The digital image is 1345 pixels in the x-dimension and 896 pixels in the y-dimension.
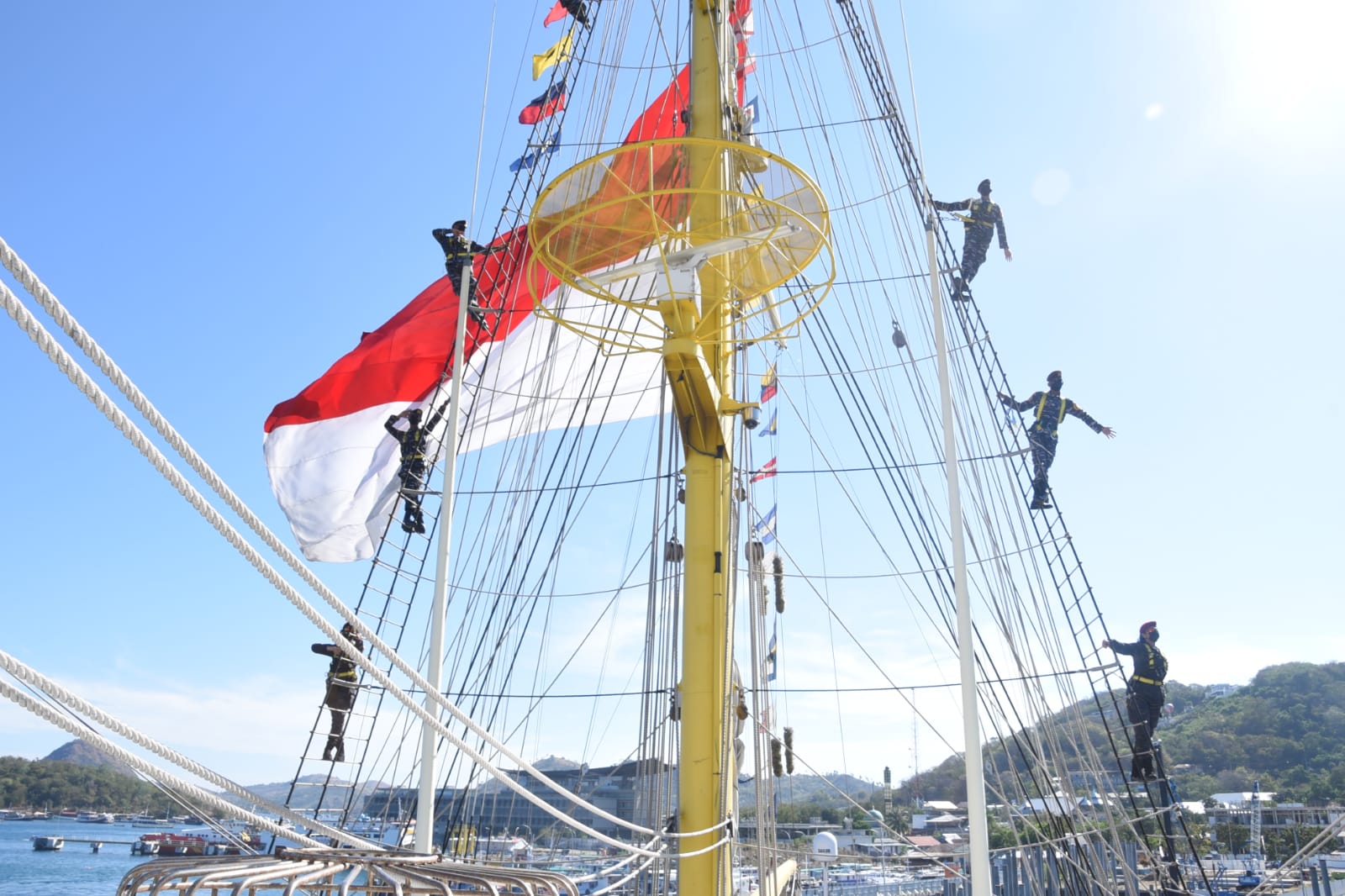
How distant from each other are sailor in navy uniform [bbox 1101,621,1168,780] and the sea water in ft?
99.5

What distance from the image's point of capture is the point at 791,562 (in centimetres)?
919

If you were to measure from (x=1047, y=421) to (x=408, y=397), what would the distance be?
672 cm

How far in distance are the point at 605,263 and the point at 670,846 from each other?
4.31 metres

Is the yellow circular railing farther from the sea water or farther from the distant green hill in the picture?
the distant green hill

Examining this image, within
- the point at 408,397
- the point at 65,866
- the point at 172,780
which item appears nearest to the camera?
the point at 172,780

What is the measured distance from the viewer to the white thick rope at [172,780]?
226 cm

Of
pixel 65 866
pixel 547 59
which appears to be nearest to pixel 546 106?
pixel 547 59

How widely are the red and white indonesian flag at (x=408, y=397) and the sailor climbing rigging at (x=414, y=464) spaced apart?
223mm

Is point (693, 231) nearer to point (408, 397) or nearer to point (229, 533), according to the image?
point (229, 533)

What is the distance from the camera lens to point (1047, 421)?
9812 mm

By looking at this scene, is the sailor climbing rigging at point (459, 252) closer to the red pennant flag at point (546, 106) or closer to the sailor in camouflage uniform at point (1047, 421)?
the red pennant flag at point (546, 106)

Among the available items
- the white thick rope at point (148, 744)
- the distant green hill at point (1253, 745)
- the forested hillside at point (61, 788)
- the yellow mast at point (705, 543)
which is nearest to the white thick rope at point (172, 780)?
the white thick rope at point (148, 744)

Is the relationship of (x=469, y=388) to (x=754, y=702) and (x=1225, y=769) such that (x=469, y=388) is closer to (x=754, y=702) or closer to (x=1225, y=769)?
(x=754, y=702)

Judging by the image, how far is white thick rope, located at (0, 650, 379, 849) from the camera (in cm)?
213
